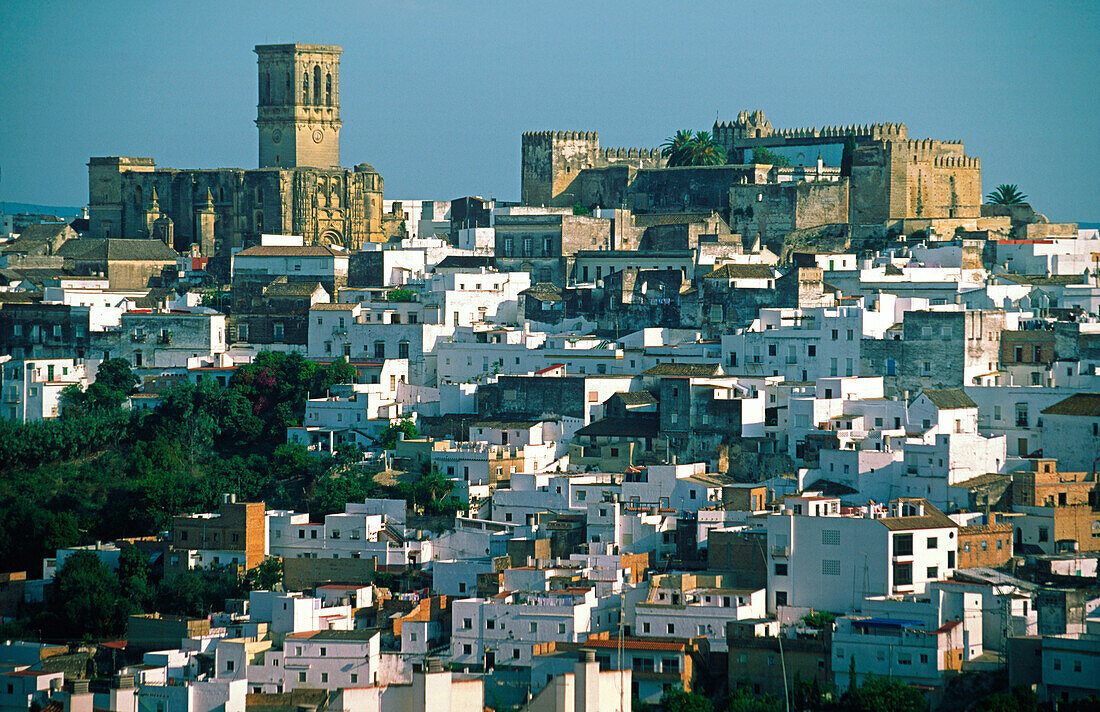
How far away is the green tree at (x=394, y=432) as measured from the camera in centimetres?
4831

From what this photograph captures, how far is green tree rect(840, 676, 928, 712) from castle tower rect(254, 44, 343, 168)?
36.0m

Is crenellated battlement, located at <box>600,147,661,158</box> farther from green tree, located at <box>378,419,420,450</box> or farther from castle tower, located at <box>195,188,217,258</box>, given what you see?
green tree, located at <box>378,419,420,450</box>

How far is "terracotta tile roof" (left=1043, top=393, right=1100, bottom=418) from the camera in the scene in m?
44.0

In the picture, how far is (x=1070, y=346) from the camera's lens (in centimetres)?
4816

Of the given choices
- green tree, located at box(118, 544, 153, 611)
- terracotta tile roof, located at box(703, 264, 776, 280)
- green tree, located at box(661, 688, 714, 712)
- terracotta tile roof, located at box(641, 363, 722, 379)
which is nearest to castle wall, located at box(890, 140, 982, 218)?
terracotta tile roof, located at box(703, 264, 776, 280)

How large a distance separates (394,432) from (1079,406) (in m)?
14.7

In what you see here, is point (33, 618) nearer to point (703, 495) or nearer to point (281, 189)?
point (703, 495)

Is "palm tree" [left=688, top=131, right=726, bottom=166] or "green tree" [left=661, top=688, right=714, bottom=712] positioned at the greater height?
"palm tree" [left=688, top=131, right=726, bottom=166]

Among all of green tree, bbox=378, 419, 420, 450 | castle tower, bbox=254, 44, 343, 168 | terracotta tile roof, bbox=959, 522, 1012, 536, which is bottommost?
terracotta tile roof, bbox=959, 522, 1012, 536

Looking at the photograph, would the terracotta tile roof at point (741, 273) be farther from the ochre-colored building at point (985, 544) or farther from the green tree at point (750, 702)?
the green tree at point (750, 702)

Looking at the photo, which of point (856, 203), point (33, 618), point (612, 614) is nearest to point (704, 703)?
point (612, 614)

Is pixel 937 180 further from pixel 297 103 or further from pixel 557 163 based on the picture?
pixel 297 103

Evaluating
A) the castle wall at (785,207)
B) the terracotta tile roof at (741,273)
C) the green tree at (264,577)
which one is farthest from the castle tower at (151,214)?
the green tree at (264,577)

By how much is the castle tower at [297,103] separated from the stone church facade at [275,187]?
3 cm
